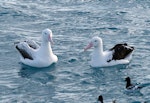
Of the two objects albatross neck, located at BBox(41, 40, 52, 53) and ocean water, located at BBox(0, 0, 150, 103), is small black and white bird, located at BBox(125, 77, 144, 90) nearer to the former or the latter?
ocean water, located at BBox(0, 0, 150, 103)

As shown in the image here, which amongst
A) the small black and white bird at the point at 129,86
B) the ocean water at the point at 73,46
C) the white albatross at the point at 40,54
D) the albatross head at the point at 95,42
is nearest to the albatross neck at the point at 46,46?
the white albatross at the point at 40,54

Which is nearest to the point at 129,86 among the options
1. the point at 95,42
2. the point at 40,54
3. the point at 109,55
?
the point at 109,55

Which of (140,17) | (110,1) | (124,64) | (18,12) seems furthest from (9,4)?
(124,64)

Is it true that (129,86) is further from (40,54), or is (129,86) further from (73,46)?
(73,46)

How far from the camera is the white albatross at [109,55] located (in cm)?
2197

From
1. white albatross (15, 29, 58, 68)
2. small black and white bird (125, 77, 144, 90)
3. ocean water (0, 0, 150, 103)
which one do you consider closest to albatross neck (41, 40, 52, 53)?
white albatross (15, 29, 58, 68)

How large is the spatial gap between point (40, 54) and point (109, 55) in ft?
8.96

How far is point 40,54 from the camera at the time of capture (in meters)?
22.3

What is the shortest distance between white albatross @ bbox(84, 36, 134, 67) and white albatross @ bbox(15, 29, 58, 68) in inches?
57.1

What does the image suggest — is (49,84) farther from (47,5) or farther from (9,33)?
(47,5)

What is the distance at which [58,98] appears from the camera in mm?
18516

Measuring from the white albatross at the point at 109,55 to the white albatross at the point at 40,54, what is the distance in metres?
1.45

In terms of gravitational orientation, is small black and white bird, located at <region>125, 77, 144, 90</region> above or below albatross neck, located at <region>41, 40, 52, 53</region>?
below

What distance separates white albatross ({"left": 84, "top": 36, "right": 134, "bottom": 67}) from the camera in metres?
22.0
